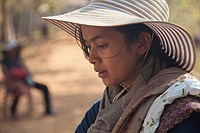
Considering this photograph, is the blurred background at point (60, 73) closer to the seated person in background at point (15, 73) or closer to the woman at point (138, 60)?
the seated person in background at point (15, 73)

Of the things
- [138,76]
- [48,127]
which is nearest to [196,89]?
[138,76]

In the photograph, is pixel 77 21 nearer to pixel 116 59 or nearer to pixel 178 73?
pixel 116 59

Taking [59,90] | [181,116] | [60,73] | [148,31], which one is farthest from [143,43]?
[60,73]

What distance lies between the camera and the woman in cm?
139

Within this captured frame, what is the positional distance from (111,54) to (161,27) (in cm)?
22

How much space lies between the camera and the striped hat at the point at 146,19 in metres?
1.47

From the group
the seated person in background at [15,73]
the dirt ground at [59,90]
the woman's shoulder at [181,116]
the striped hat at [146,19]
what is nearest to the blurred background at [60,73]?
the dirt ground at [59,90]

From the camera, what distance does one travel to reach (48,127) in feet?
21.1

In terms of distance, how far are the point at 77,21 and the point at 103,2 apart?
0.48 ft

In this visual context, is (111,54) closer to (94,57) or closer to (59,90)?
(94,57)

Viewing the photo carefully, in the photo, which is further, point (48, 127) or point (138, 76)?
point (48, 127)

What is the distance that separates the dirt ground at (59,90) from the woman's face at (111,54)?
15.0 ft

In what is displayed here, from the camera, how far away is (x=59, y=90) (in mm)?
9188

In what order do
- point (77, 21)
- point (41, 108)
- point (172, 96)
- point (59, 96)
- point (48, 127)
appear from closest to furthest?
point (172, 96), point (77, 21), point (48, 127), point (41, 108), point (59, 96)
